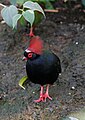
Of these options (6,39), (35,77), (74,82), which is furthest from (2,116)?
(6,39)

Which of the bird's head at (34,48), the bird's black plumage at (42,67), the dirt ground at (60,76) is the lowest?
the dirt ground at (60,76)

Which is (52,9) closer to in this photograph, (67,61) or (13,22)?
(67,61)

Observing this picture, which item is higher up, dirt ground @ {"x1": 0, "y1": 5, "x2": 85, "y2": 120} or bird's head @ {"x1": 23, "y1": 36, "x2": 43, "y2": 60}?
bird's head @ {"x1": 23, "y1": 36, "x2": 43, "y2": 60}

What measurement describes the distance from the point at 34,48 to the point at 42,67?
0.17 m

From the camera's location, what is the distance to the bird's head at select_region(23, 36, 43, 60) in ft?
10.1

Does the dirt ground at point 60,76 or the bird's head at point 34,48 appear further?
the dirt ground at point 60,76

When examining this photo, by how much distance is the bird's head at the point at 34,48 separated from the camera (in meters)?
3.08

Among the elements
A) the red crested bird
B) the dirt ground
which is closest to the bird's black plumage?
the red crested bird

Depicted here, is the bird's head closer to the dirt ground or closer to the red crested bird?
the red crested bird

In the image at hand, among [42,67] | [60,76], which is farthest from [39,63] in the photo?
[60,76]

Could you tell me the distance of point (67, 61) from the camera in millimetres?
3785

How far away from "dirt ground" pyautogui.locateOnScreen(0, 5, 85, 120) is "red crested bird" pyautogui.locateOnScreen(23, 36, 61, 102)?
24 centimetres

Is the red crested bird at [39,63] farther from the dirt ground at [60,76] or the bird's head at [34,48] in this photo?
the dirt ground at [60,76]

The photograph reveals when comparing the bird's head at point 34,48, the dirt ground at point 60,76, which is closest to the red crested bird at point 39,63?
the bird's head at point 34,48
